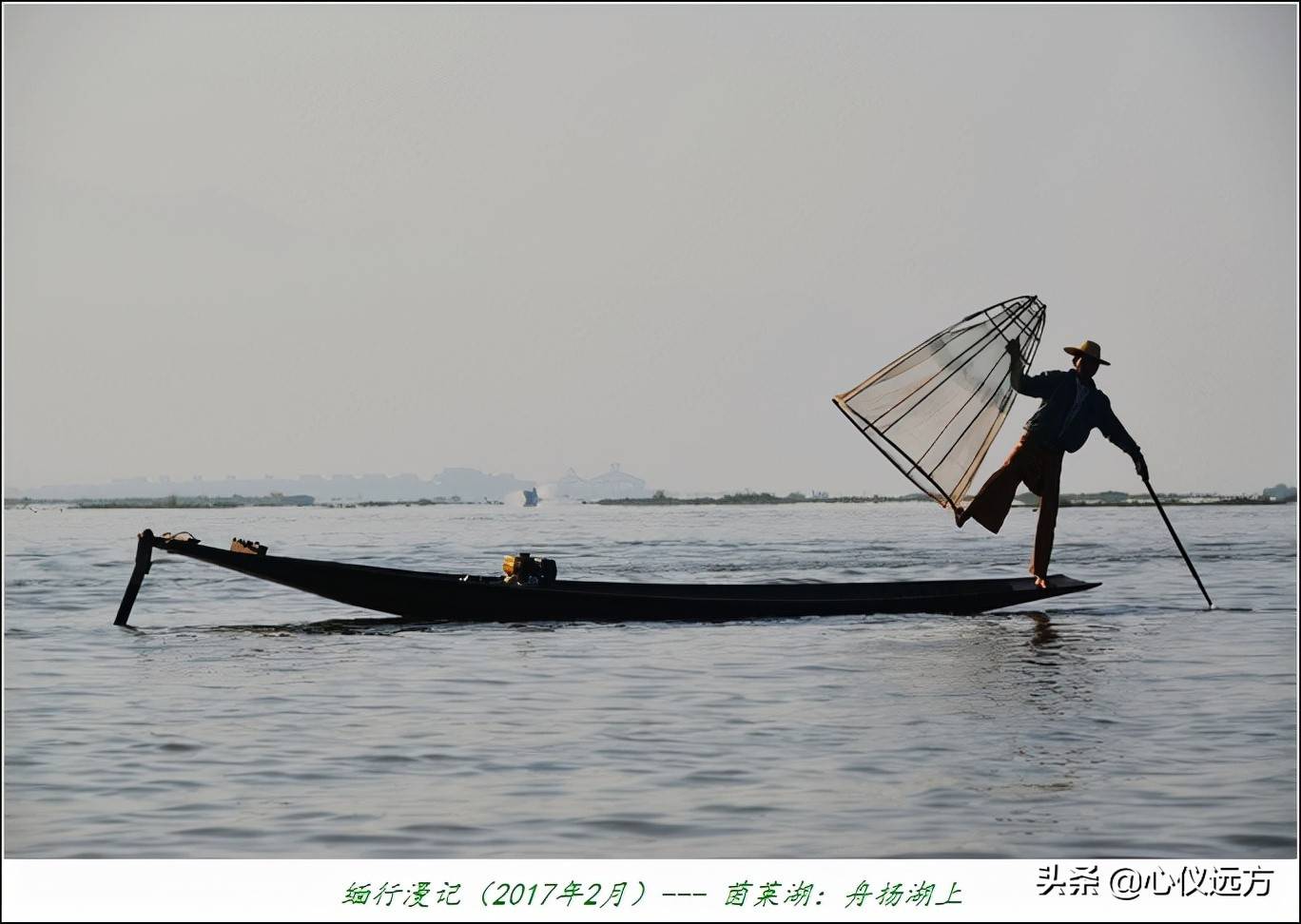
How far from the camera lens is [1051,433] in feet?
52.4

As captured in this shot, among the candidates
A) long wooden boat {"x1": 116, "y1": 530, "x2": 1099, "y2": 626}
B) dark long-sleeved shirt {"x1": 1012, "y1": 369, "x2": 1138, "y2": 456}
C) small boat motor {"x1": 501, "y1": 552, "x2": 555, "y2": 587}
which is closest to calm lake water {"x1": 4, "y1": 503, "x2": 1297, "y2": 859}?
long wooden boat {"x1": 116, "y1": 530, "x2": 1099, "y2": 626}

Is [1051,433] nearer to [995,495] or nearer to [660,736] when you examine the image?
[995,495]

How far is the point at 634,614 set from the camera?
17109 mm

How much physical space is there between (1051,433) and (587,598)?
547cm

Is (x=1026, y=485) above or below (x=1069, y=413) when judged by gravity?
below

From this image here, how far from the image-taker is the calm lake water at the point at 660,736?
788 centimetres

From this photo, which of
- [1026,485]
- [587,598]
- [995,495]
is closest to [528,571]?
[587,598]

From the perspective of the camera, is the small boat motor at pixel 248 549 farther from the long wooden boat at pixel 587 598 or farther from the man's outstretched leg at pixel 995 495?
the man's outstretched leg at pixel 995 495

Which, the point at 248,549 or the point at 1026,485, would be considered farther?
the point at 1026,485

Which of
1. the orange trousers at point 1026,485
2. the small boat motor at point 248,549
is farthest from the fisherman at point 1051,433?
the small boat motor at point 248,549

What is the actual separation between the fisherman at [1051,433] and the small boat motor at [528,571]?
4.73 metres

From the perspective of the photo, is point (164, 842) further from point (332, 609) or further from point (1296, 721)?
point (332, 609)

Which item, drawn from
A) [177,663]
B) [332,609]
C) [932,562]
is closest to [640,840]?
[177,663]

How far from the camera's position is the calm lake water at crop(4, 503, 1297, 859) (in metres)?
7.88
